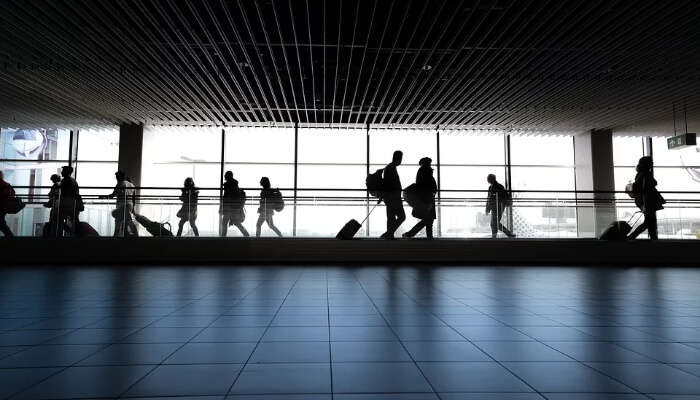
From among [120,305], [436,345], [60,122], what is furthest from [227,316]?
[60,122]

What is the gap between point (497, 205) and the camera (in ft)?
32.0

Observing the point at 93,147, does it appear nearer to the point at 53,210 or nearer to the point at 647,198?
the point at 53,210

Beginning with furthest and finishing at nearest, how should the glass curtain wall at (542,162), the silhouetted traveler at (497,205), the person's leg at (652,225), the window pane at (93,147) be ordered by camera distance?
the glass curtain wall at (542,162)
the window pane at (93,147)
the silhouetted traveler at (497,205)
the person's leg at (652,225)

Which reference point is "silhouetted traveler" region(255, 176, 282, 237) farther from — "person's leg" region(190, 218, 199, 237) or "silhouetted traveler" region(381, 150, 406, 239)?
"silhouetted traveler" region(381, 150, 406, 239)

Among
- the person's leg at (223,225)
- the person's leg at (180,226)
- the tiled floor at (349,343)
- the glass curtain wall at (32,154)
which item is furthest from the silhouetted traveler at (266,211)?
the glass curtain wall at (32,154)

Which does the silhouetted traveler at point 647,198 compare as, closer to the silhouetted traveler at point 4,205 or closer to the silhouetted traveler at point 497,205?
the silhouetted traveler at point 497,205

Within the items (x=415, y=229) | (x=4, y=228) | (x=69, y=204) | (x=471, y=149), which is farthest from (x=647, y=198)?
(x=4, y=228)

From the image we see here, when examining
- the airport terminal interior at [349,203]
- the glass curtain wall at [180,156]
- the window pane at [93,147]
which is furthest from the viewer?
the window pane at [93,147]

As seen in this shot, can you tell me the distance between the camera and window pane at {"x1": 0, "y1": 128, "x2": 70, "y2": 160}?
15.9m

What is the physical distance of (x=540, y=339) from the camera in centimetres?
277

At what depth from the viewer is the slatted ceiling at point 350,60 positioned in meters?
6.95

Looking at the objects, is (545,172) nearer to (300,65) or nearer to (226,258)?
(300,65)

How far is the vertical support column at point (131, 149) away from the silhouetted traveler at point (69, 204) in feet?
15.4

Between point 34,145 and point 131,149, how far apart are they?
4728 mm
